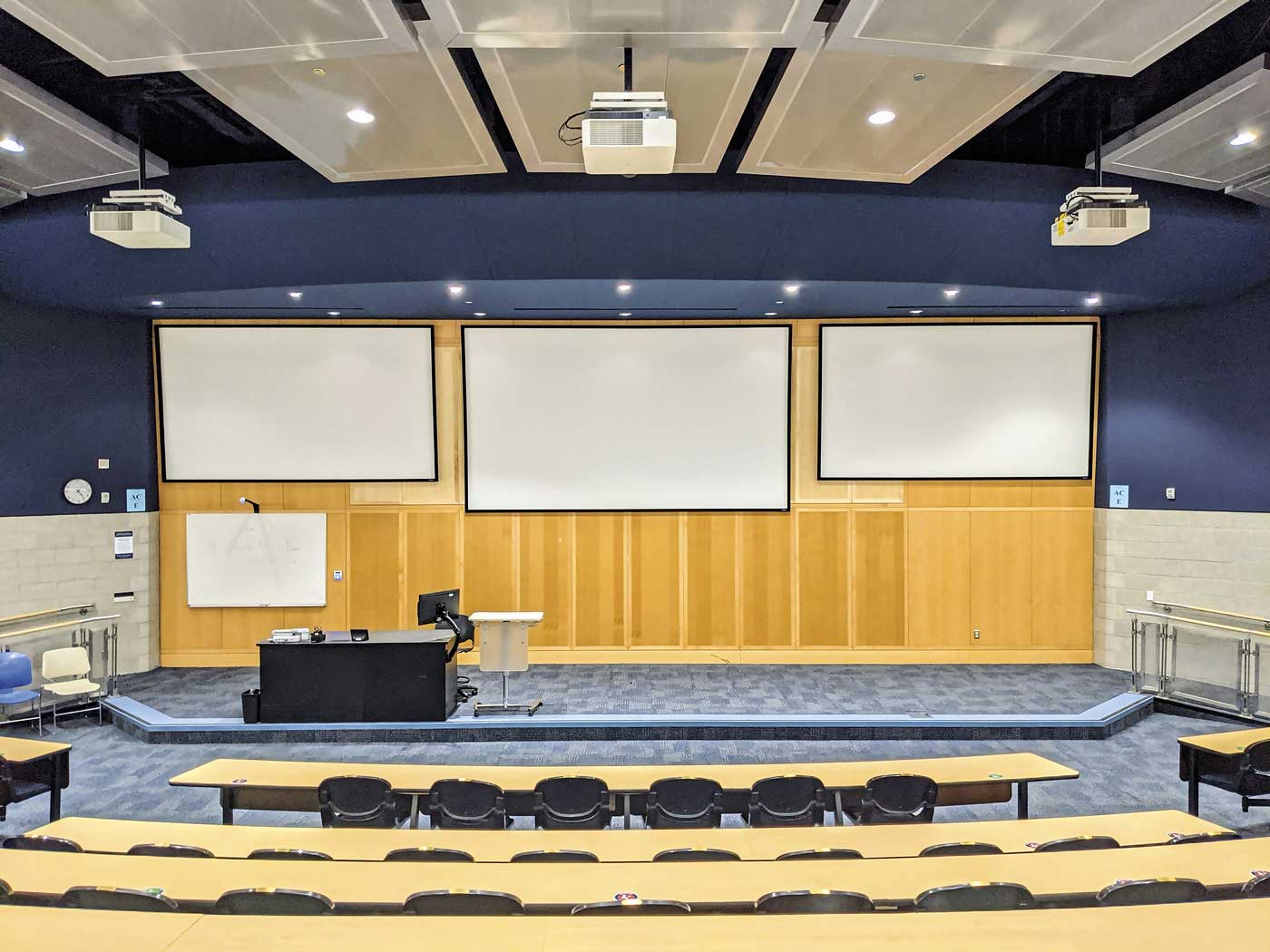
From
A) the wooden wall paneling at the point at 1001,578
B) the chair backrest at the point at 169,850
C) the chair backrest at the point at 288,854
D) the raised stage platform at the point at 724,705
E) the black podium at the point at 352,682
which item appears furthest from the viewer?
the wooden wall paneling at the point at 1001,578

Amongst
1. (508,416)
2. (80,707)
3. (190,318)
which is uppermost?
(190,318)

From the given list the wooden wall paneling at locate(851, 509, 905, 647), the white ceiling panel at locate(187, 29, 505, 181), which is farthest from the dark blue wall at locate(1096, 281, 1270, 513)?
the white ceiling panel at locate(187, 29, 505, 181)

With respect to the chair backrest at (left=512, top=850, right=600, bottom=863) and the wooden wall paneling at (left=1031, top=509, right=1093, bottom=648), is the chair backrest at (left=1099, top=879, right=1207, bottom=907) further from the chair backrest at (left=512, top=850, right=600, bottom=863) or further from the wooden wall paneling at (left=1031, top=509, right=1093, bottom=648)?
the wooden wall paneling at (left=1031, top=509, right=1093, bottom=648)

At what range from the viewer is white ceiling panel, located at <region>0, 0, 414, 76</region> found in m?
4.04

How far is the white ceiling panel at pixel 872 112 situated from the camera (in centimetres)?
490

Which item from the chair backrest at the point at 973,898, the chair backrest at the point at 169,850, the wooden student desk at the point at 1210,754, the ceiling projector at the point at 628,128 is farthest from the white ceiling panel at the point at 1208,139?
the chair backrest at the point at 169,850

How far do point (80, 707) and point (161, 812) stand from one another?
359 centimetres

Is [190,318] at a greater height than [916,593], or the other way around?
[190,318]

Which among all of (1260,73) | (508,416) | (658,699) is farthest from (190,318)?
(1260,73)

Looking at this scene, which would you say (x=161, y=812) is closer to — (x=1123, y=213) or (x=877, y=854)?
(x=877, y=854)

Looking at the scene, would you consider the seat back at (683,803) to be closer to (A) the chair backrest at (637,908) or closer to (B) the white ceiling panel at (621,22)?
(A) the chair backrest at (637,908)

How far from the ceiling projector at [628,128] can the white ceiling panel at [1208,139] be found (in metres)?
3.92

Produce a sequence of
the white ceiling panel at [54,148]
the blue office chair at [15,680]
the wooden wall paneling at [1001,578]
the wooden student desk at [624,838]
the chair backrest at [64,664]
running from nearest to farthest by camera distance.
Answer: the wooden student desk at [624,838] < the white ceiling panel at [54,148] < the blue office chair at [15,680] < the chair backrest at [64,664] < the wooden wall paneling at [1001,578]

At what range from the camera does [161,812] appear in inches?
234
